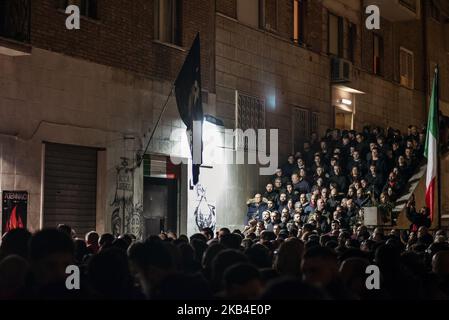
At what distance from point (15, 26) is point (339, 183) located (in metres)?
11.0

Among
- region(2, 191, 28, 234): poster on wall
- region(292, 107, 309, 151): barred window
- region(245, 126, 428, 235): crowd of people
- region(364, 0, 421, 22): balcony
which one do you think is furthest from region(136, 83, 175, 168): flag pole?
region(364, 0, 421, 22): balcony

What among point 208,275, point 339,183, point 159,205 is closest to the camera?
point 208,275

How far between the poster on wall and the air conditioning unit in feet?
53.0

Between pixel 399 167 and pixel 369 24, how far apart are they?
9485 mm

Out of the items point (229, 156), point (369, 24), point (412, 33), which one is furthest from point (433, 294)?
point (412, 33)

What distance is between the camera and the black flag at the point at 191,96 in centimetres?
2022

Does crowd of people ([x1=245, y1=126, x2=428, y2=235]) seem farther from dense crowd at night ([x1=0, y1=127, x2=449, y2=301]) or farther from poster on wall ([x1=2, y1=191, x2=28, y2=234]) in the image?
poster on wall ([x1=2, y1=191, x2=28, y2=234])

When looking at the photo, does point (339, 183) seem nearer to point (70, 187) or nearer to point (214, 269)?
point (70, 187)

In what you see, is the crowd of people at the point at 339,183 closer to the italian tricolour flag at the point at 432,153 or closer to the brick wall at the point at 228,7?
the italian tricolour flag at the point at 432,153

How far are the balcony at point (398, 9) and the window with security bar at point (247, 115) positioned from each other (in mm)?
9202

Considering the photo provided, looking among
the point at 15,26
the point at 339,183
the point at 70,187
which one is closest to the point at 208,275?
the point at 15,26

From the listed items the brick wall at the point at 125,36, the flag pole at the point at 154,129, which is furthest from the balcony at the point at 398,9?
the flag pole at the point at 154,129

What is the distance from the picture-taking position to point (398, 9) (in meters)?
35.0

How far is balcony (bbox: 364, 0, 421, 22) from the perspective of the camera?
34.4 metres
